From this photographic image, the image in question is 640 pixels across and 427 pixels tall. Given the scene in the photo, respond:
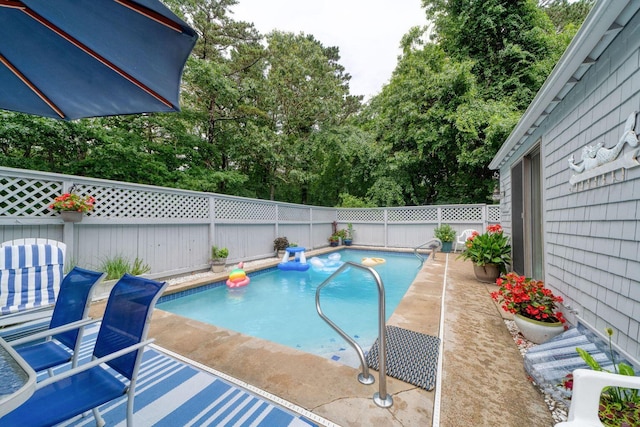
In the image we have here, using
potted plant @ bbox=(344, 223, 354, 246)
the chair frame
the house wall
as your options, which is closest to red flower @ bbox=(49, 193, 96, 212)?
the chair frame

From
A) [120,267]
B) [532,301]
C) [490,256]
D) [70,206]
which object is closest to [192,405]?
[532,301]

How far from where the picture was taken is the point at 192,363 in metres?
2.08

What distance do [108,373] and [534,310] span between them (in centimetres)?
334

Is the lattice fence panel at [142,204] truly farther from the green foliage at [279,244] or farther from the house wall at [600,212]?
the house wall at [600,212]

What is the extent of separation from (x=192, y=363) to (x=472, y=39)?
14.4 m

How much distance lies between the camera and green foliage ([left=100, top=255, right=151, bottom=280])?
12.9ft

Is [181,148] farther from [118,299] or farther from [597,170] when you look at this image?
[597,170]

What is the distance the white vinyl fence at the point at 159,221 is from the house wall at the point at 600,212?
239 inches

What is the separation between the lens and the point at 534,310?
2309mm

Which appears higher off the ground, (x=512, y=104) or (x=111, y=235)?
(x=512, y=104)

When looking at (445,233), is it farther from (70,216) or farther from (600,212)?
(70,216)

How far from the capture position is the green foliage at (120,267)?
3.92 meters

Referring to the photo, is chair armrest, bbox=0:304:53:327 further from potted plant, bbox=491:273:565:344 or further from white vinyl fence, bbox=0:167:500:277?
potted plant, bbox=491:273:565:344

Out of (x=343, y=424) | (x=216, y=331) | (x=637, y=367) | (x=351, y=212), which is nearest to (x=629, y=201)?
(x=637, y=367)
